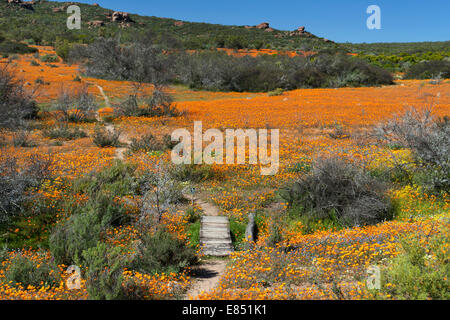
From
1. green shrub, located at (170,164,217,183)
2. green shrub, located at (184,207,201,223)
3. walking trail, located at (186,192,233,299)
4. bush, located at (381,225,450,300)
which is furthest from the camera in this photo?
green shrub, located at (170,164,217,183)

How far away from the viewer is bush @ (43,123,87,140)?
1666 cm

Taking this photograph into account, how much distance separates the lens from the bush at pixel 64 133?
16656 millimetres

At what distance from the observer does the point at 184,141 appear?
53.3ft

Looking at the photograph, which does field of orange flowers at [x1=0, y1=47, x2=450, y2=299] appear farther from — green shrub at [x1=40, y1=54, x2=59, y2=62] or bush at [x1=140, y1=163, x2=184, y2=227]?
green shrub at [x1=40, y1=54, x2=59, y2=62]

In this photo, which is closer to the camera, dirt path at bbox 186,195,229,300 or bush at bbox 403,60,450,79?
dirt path at bbox 186,195,229,300

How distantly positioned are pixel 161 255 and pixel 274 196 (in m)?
4.82

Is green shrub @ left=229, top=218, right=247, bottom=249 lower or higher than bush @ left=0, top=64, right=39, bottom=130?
lower

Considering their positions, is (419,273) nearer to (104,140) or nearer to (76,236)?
(76,236)

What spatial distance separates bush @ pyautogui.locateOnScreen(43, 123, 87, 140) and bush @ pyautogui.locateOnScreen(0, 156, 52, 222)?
636 cm

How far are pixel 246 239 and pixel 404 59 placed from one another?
182 feet

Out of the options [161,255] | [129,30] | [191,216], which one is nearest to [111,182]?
[191,216]

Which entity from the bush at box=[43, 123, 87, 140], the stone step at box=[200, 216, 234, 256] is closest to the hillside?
the bush at box=[43, 123, 87, 140]

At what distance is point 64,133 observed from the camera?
54.9 feet

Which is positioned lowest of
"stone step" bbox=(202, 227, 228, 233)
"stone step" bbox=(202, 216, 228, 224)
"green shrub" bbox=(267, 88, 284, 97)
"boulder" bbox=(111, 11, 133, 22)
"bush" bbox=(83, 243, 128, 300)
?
"stone step" bbox=(202, 227, 228, 233)
